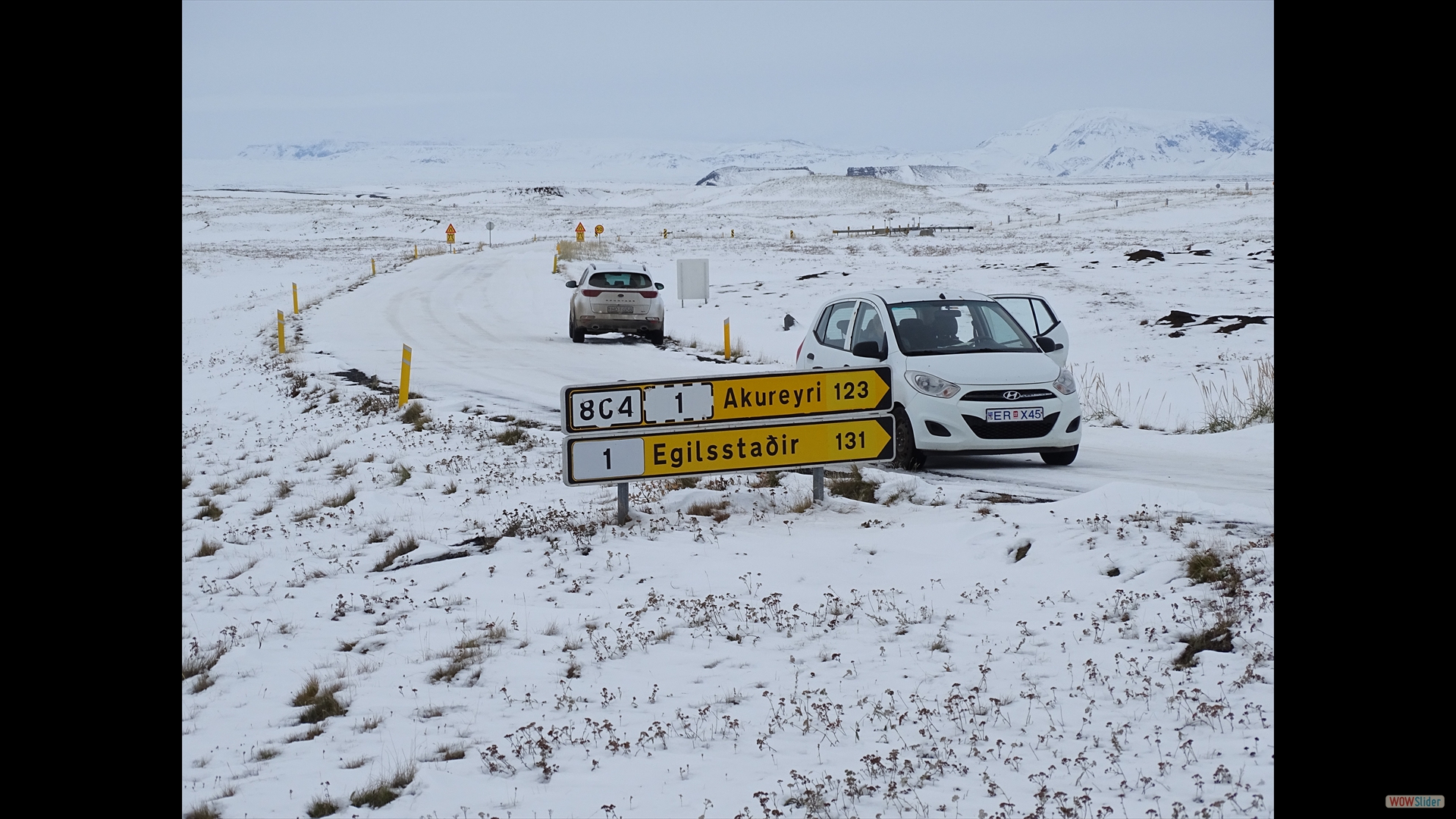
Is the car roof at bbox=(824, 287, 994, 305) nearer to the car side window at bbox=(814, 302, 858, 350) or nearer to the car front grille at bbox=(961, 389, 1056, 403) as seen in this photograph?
the car side window at bbox=(814, 302, 858, 350)

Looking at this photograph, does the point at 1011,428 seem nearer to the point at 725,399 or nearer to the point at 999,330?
the point at 999,330

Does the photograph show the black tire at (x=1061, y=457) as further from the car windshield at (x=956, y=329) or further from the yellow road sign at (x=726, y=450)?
the yellow road sign at (x=726, y=450)

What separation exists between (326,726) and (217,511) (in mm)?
6090

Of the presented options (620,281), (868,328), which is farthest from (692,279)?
(868,328)

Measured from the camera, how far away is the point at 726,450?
923 cm

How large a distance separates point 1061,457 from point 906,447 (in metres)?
1.61

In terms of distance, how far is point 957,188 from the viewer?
15288 cm

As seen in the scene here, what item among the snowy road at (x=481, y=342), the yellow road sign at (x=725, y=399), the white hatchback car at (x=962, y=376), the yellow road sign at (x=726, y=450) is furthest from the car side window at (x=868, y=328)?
the snowy road at (x=481, y=342)

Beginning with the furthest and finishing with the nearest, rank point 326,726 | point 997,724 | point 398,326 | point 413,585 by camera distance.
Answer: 1. point 398,326
2. point 413,585
3. point 326,726
4. point 997,724

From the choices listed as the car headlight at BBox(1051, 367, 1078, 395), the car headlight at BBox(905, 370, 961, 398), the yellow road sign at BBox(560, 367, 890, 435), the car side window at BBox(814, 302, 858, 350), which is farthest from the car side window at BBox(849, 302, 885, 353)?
the yellow road sign at BBox(560, 367, 890, 435)

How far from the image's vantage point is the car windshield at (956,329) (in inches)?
438
